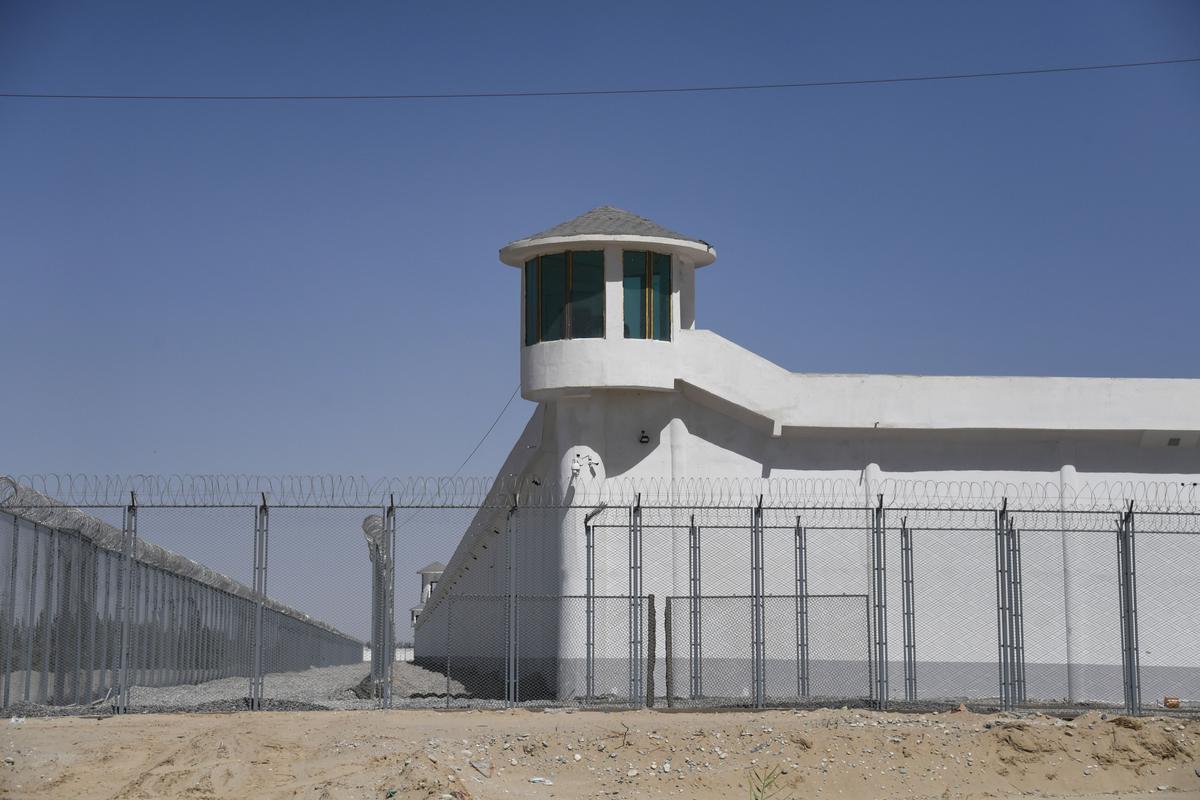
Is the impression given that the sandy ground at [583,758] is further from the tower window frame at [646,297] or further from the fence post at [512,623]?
the tower window frame at [646,297]

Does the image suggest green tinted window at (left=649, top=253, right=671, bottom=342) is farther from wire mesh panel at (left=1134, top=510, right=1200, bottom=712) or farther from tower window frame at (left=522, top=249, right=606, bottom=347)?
wire mesh panel at (left=1134, top=510, right=1200, bottom=712)

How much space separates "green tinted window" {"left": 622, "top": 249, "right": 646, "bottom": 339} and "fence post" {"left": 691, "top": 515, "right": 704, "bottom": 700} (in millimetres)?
3983

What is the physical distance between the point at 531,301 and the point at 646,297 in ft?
7.23

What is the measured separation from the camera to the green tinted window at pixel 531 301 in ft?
87.7

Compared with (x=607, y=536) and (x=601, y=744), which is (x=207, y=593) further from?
(x=601, y=744)

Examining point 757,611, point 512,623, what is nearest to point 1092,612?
point 757,611

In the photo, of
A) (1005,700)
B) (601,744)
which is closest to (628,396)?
A: (1005,700)

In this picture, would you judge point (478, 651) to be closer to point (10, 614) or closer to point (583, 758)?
point (10, 614)

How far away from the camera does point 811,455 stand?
27.0m

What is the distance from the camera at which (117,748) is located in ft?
55.8

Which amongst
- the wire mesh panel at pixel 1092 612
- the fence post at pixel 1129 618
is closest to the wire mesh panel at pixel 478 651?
the fence post at pixel 1129 618

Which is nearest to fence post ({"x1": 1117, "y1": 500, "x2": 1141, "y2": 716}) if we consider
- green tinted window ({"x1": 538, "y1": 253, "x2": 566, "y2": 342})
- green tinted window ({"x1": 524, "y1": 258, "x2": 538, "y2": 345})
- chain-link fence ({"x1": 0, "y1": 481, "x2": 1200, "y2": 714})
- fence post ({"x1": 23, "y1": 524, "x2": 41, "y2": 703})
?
chain-link fence ({"x1": 0, "y1": 481, "x2": 1200, "y2": 714})

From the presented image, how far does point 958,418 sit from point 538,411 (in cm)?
800

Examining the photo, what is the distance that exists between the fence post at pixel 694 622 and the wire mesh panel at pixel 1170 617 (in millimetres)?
8211
